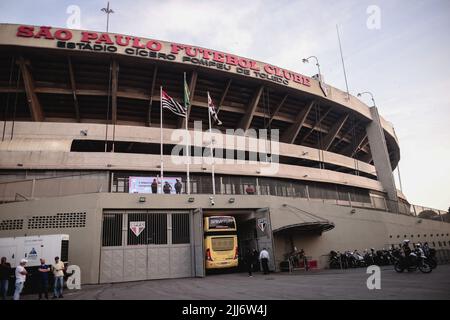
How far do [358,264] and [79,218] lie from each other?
19177 mm

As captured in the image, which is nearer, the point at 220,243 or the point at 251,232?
the point at 220,243

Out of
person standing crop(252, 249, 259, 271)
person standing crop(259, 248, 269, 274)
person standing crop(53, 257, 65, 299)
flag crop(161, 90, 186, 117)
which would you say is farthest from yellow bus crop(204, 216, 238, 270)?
flag crop(161, 90, 186, 117)

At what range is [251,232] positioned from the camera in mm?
22953

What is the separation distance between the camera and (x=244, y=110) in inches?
1383

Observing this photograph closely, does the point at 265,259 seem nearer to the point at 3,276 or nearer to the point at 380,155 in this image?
the point at 3,276

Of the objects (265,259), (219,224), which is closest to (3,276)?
(219,224)

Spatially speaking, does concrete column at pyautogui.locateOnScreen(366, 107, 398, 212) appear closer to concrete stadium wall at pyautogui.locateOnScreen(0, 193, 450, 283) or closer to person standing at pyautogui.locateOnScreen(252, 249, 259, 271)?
Answer: concrete stadium wall at pyautogui.locateOnScreen(0, 193, 450, 283)

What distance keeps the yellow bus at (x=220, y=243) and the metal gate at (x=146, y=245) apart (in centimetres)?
123

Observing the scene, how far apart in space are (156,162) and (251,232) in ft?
33.1

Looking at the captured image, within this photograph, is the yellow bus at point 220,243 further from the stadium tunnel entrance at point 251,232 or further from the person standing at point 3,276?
the person standing at point 3,276

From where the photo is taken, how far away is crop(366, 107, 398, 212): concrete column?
134 feet

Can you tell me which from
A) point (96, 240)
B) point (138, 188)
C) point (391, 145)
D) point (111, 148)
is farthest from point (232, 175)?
point (391, 145)

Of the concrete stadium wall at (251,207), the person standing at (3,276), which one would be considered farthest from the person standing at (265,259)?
the person standing at (3,276)

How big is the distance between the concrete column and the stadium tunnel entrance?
2577 centimetres
